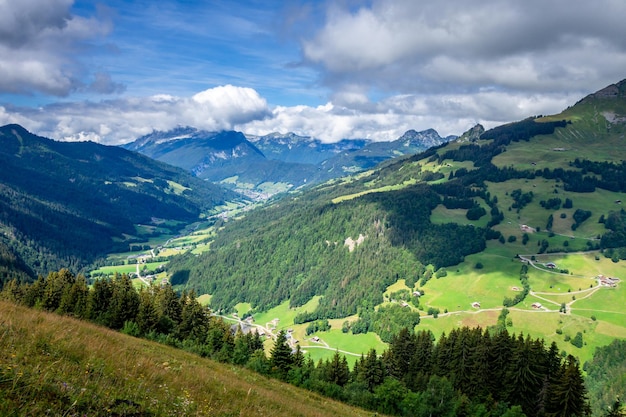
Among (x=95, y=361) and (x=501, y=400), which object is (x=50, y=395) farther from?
(x=501, y=400)

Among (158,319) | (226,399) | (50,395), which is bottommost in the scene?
(158,319)

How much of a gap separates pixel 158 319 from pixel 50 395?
67481 millimetres

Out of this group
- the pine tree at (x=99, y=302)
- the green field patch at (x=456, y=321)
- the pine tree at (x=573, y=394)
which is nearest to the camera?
the pine tree at (x=573, y=394)

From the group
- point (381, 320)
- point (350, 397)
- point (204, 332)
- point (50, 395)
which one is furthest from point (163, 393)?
point (381, 320)

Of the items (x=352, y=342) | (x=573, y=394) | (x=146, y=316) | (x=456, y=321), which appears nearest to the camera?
(x=573, y=394)

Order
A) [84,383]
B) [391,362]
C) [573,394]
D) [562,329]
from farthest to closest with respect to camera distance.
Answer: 1. [562,329]
2. [391,362]
3. [573,394]
4. [84,383]

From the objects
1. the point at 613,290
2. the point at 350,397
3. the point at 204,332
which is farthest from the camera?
the point at 613,290

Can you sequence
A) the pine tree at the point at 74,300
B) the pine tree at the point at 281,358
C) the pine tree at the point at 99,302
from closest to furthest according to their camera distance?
the pine tree at the point at 99,302 < the pine tree at the point at 74,300 < the pine tree at the point at 281,358

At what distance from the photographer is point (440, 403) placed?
198 feet

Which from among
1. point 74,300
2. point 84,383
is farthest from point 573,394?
point 74,300

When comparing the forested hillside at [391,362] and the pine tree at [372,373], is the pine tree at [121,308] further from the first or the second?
the pine tree at [372,373]

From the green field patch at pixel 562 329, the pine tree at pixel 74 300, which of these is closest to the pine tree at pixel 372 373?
the pine tree at pixel 74 300

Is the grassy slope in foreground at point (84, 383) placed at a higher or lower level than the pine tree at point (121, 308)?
higher

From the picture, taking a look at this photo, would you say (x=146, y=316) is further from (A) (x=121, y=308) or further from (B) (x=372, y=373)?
(B) (x=372, y=373)
